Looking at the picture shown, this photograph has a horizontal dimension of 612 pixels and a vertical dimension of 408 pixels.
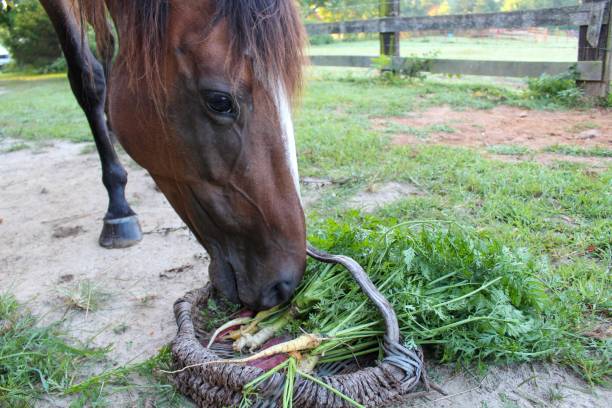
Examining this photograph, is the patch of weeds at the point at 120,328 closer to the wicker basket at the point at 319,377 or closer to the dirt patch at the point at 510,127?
the wicker basket at the point at 319,377

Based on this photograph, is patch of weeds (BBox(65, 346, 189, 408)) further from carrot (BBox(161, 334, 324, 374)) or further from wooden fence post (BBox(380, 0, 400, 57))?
wooden fence post (BBox(380, 0, 400, 57))

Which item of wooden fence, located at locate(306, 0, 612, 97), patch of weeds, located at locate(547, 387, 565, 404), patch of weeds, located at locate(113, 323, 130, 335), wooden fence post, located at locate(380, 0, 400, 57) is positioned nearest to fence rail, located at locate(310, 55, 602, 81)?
wooden fence, located at locate(306, 0, 612, 97)

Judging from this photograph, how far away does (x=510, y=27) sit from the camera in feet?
21.6

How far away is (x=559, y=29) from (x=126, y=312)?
22.5 feet

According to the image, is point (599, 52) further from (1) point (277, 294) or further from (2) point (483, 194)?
(1) point (277, 294)

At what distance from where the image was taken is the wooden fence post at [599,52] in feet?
17.6

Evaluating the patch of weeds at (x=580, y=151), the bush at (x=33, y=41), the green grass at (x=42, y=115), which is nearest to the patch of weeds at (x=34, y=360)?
the patch of weeds at (x=580, y=151)

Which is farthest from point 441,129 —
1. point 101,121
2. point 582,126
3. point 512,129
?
point 101,121

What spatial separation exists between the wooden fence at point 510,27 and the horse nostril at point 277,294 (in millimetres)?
5320

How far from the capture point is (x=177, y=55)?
137 cm

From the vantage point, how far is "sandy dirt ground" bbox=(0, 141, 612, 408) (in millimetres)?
1497

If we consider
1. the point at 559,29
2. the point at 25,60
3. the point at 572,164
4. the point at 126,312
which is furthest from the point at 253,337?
the point at 25,60

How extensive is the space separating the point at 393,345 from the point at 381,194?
1.80 metres

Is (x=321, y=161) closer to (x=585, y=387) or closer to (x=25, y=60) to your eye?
(x=585, y=387)
